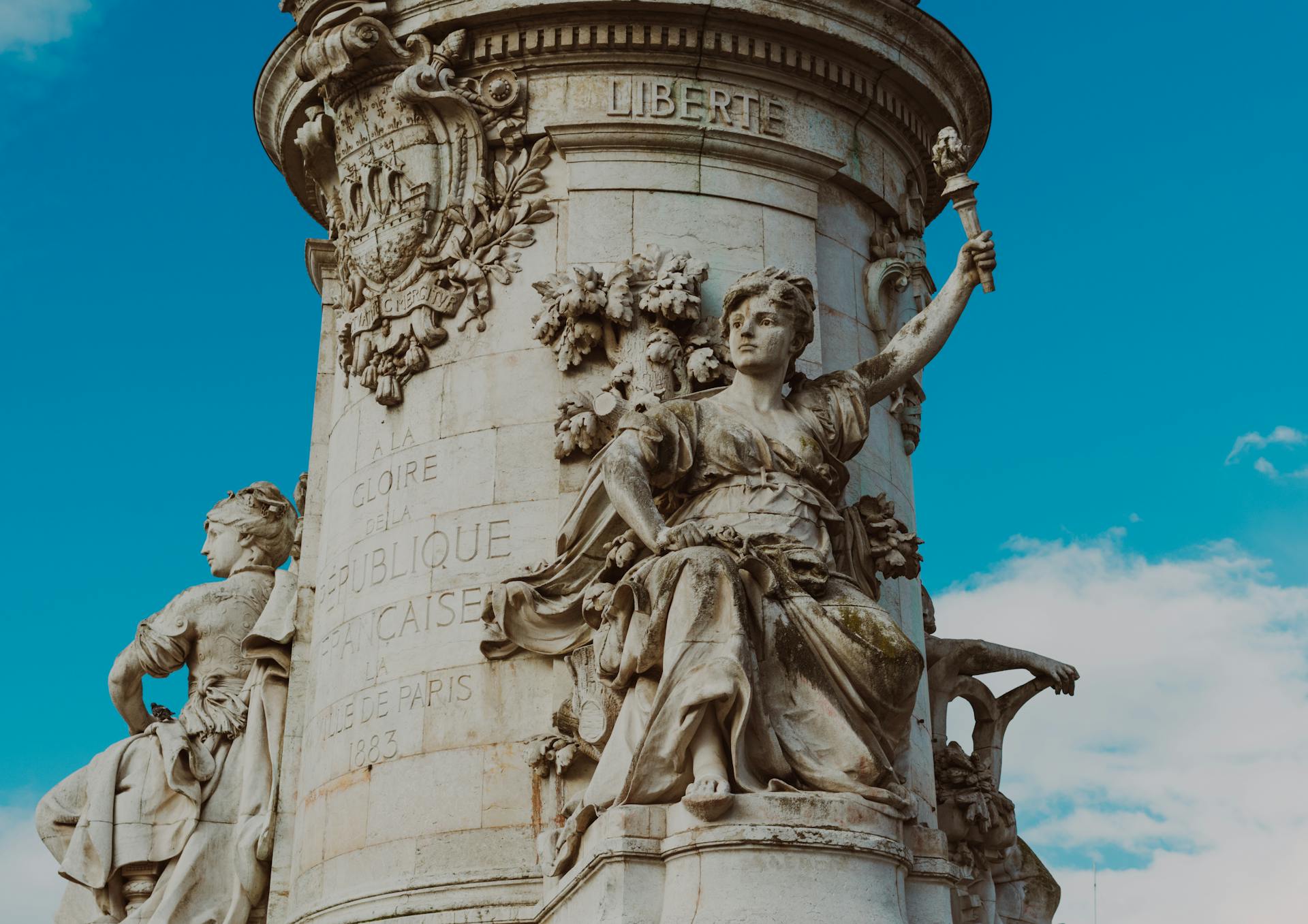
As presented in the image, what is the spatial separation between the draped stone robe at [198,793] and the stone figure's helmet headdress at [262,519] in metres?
0.89

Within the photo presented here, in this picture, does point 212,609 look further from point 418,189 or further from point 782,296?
point 782,296

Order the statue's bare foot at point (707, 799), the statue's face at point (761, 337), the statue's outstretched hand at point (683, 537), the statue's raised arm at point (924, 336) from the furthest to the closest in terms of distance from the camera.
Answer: the statue's raised arm at point (924, 336) < the statue's face at point (761, 337) < the statue's outstretched hand at point (683, 537) < the statue's bare foot at point (707, 799)

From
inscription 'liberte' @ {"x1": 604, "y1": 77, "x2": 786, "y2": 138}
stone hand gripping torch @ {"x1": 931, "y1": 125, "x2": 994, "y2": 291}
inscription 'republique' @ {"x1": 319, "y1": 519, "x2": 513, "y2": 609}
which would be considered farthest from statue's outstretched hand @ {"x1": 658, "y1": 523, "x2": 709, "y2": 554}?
inscription 'liberte' @ {"x1": 604, "y1": 77, "x2": 786, "y2": 138}

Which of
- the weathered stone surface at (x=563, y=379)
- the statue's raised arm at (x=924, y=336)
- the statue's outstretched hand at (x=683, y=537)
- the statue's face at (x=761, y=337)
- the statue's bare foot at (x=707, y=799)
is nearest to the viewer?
the statue's bare foot at (x=707, y=799)

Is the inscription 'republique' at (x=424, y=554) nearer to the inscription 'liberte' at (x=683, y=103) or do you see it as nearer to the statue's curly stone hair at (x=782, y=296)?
the statue's curly stone hair at (x=782, y=296)

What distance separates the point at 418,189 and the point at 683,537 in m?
4.76

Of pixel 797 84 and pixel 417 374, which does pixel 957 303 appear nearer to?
pixel 797 84

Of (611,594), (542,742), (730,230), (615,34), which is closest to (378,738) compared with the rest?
(542,742)

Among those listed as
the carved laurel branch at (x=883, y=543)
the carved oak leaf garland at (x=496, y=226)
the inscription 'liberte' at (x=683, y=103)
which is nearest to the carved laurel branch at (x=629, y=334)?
the carved oak leaf garland at (x=496, y=226)

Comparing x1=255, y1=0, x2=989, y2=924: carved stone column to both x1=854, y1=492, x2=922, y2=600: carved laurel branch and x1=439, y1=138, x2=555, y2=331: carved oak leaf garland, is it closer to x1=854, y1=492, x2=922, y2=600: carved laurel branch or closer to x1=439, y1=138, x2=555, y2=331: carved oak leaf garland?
x1=439, y1=138, x2=555, y2=331: carved oak leaf garland

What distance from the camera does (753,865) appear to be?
1023 cm

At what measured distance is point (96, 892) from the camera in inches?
605

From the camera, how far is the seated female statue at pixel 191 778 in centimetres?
1508

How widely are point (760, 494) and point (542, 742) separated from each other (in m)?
2.30
